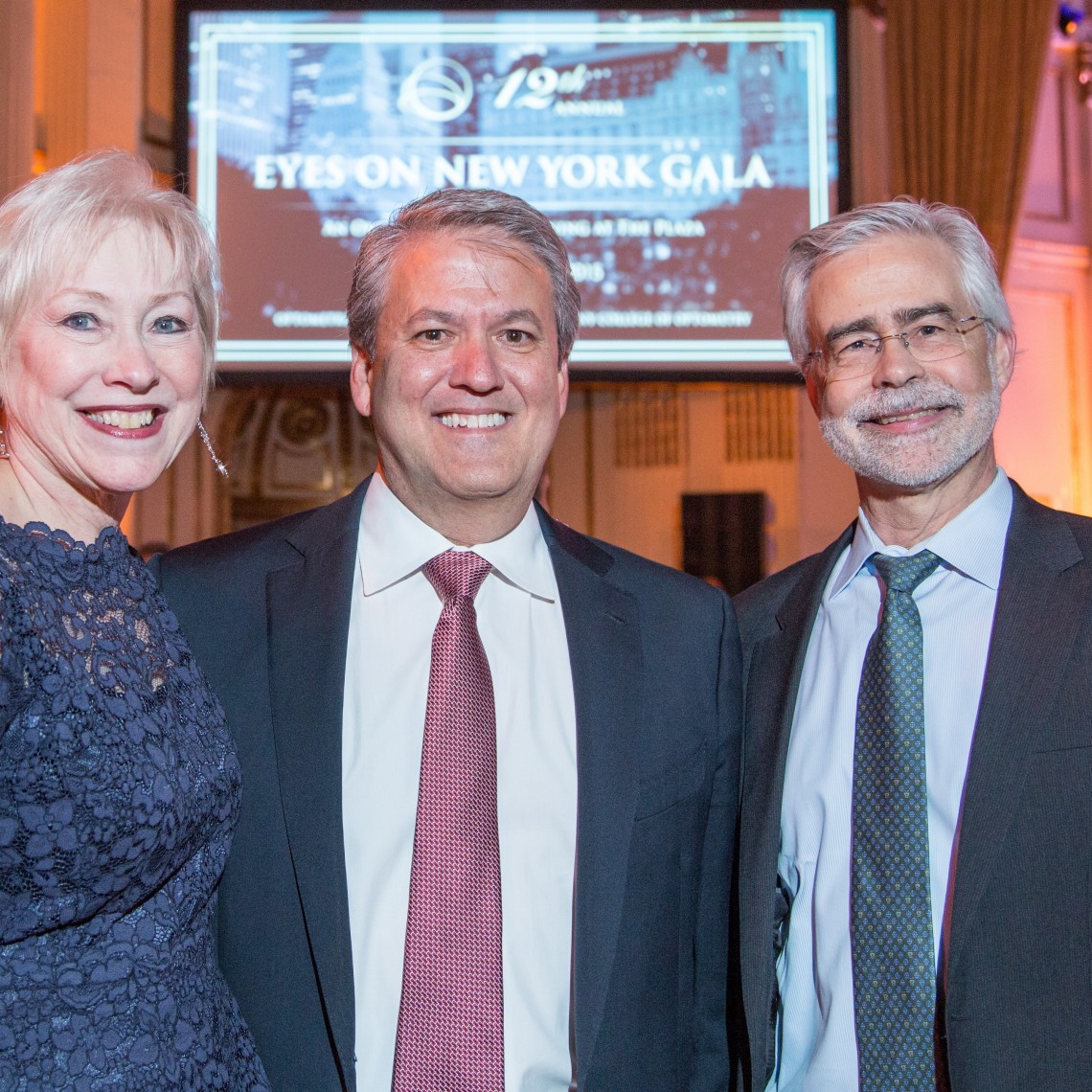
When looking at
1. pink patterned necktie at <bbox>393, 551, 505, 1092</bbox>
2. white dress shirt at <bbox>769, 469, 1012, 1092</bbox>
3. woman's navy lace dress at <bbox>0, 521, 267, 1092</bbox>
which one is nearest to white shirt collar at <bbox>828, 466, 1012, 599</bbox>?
white dress shirt at <bbox>769, 469, 1012, 1092</bbox>

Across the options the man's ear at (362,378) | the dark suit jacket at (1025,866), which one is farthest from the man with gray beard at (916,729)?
the man's ear at (362,378)

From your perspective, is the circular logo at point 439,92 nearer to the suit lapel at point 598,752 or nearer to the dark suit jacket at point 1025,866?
the suit lapel at point 598,752

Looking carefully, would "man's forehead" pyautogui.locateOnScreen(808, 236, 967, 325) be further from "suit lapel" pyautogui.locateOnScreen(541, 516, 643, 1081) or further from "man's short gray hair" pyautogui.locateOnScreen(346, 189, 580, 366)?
"suit lapel" pyautogui.locateOnScreen(541, 516, 643, 1081)

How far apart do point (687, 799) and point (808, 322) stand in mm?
817

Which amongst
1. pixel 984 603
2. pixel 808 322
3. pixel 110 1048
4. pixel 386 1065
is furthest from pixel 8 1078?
pixel 808 322

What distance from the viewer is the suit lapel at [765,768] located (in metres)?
1.79

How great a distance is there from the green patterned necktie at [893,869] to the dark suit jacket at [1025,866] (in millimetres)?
59

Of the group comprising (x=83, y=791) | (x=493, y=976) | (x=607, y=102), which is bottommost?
(x=493, y=976)

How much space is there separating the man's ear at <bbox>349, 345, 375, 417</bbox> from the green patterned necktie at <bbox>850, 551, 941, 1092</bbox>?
84 cm

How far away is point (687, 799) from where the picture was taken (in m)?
1.79

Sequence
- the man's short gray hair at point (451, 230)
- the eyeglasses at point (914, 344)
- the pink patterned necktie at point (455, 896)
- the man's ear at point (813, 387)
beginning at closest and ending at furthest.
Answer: the pink patterned necktie at point (455, 896), the man's short gray hair at point (451, 230), the eyeglasses at point (914, 344), the man's ear at point (813, 387)

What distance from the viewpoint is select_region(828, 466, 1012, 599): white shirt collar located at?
1.83 m

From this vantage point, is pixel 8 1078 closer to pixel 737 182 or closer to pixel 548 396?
pixel 548 396

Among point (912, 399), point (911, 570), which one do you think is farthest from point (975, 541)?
point (912, 399)
